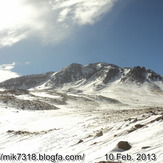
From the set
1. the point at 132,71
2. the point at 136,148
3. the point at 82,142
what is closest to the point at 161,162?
the point at 136,148

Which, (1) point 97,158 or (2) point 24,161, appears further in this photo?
(2) point 24,161

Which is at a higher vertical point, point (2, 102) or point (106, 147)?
point (2, 102)


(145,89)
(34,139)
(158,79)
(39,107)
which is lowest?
(34,139)

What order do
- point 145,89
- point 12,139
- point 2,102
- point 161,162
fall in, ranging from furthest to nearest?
1. point 145,89
2. point 2,102
3. point 12,139
4. point 161,162

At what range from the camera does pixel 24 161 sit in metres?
12.5

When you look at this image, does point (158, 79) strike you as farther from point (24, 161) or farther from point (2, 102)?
point (24, 161)

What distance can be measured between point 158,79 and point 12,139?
621 ft

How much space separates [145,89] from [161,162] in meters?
161

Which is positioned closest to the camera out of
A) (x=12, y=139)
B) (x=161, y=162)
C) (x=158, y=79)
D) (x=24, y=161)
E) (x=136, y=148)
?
(x=161, y=162)

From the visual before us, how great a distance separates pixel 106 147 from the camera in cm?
1161

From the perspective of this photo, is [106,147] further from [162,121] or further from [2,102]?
[2,102]

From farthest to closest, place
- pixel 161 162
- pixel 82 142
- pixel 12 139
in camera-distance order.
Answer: pixel 12 139, pixel 82 142, pixel 161 162

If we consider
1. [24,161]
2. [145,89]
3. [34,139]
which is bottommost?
[24,161]

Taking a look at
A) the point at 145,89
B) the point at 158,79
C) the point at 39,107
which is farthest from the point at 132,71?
the point at 39,107
